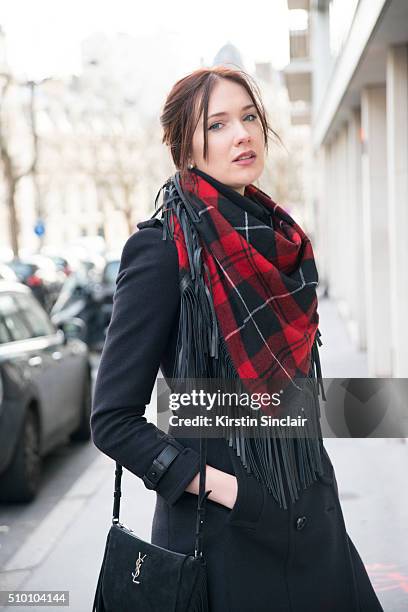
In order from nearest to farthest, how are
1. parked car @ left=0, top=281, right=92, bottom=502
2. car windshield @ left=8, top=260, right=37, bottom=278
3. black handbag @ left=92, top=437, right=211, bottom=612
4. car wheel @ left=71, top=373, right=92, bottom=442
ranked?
black handbag @ left=92, top=437, right=211, bottom=612 → parked car @ left=0, top=281, right=92, bottom=502 → car wheel @ left=71, top=373, right=92, bottom=442 → car windshield @ left=8, top=260, right=37, bottom=278

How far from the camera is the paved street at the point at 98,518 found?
5.29 meters

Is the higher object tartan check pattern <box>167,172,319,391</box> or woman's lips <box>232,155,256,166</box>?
woman's lips <box>232,155,256,166</box>

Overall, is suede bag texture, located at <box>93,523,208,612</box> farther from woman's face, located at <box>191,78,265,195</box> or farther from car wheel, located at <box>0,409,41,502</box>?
car wheel, located at <box>0,409,41,502</box>

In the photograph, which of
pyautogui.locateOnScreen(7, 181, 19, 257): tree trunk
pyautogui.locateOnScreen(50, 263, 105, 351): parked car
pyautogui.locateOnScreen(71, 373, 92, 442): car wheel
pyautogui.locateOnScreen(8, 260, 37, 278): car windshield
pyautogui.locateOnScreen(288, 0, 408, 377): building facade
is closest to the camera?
pyautogui.locateOnScreen(288, 0, 408, 377): building facade

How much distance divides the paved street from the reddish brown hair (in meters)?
2.97

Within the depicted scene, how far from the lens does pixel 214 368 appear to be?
2.25 m

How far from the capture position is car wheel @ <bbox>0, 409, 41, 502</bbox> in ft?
22.6

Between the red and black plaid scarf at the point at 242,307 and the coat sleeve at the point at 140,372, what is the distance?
0.05m

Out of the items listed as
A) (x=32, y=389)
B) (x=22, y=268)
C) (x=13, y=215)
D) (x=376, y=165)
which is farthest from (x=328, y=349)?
(x=13, y=215)

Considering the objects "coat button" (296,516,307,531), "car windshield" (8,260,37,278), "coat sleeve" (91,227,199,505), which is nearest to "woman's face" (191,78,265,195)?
"coat sleeve" (91,227,199,505)

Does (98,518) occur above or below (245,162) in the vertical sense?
below

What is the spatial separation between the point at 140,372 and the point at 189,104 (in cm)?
65

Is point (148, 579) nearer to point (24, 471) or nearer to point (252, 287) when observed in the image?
point (252, 287)

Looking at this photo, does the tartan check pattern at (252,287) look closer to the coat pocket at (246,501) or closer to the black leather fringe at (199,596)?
the coat pocket at (246,501)
